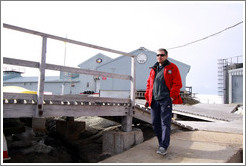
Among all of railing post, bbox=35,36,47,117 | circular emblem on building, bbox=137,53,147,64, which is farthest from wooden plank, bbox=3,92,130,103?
circular emblem on building, bbox=137,53,147,64

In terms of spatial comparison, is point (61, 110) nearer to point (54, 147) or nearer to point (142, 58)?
point (54, 147)

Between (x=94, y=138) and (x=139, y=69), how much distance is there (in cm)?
2268

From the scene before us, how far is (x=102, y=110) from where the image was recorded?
464cm

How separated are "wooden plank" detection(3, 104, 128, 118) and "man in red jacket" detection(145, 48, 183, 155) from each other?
3.49ft

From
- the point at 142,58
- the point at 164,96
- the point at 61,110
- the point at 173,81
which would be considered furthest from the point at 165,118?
the point at 142,58

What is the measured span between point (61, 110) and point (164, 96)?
1.91m

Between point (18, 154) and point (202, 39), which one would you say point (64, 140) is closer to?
point (18, 154)

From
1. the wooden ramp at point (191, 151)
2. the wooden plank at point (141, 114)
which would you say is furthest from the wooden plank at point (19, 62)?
the wooden plank at point (141, 114)

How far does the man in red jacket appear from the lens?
12.6 ft

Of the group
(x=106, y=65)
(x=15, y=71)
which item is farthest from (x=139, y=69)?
(x=15, y=71)

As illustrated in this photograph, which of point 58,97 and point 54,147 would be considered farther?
point 54,147

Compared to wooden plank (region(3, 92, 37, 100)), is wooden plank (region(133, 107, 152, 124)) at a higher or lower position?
lower

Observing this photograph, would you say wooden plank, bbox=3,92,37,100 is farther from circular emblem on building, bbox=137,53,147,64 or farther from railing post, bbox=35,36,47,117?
circular emblem on building, bbox=137,53,147,64

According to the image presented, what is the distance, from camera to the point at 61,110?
4.02 m
